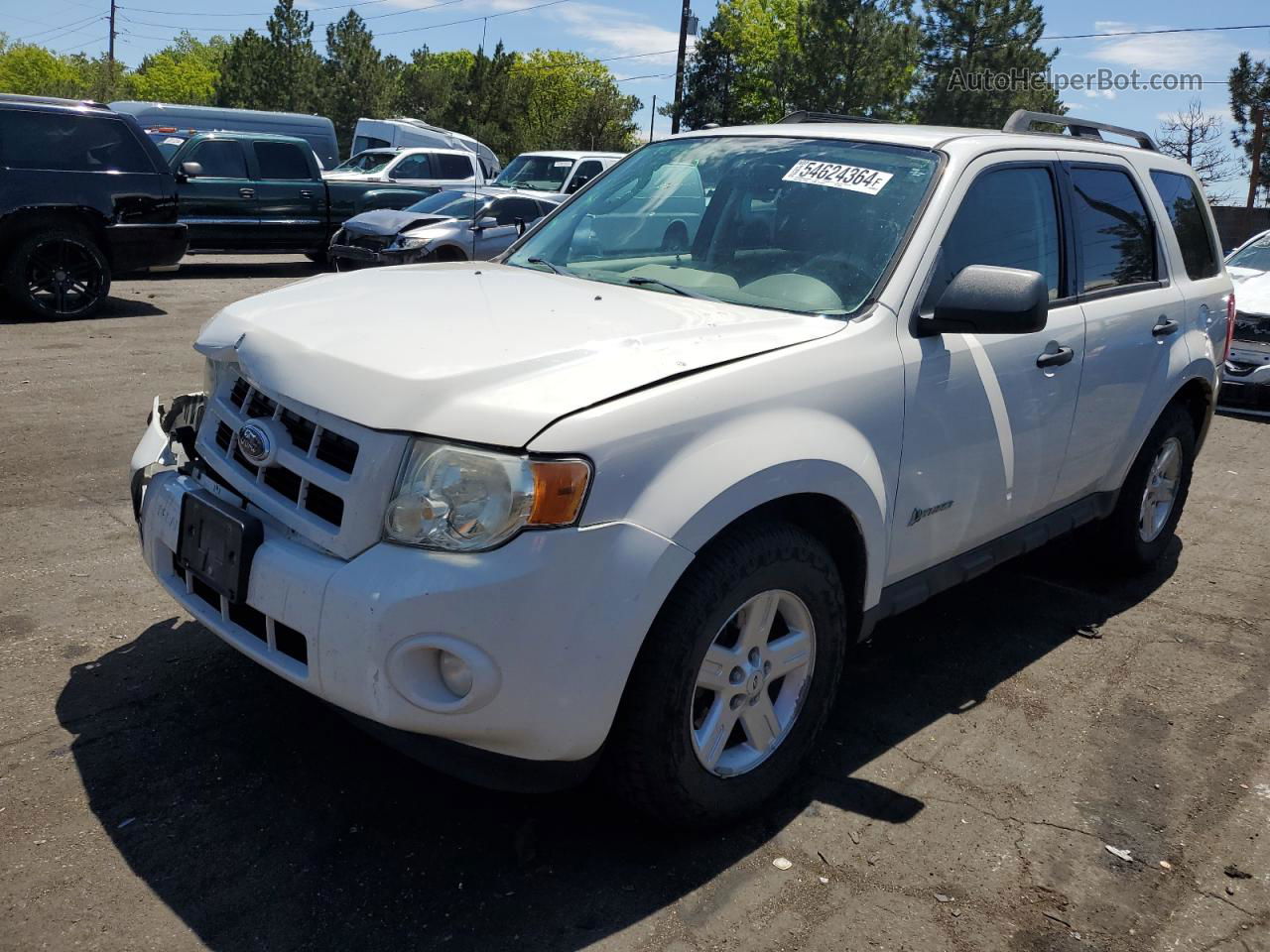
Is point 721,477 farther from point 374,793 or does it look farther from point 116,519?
point 116,519

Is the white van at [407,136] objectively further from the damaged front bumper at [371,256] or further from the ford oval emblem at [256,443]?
the ford oval emblem at [256,443]

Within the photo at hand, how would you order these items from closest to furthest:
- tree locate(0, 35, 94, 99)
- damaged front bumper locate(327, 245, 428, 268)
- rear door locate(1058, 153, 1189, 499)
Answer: rear door locate(1058, 153, 1189, 499) < damaged front bumper locate(327, 245, 428, 268) < tree locate(0, 35, 94, 99)

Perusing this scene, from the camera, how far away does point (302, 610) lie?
2543mm

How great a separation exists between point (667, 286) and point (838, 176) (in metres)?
0.67

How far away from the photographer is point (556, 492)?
2.45m

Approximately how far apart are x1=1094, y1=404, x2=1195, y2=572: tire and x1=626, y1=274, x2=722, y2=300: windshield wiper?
230 cm

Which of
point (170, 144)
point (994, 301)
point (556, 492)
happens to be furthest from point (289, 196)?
point (556, 492)

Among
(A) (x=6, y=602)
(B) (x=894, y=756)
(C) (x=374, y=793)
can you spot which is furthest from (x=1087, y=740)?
(A) (x=6, y=602)

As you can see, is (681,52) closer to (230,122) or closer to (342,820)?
(230,122)

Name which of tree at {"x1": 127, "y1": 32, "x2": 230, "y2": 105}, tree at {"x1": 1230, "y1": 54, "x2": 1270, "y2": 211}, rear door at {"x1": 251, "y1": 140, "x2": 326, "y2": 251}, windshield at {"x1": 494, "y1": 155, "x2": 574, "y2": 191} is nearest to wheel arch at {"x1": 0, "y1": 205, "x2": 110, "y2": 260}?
rear door at {"x1": 251, "y1": 140, "x2": 326, "y2": 251}

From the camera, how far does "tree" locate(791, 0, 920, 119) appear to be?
46.2 meters

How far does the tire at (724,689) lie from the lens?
105 inches

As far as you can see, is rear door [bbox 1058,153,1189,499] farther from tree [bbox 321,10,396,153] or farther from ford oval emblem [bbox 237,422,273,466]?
tree [bbox 321,10,396,153]

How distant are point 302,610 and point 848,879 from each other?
4.85ft
